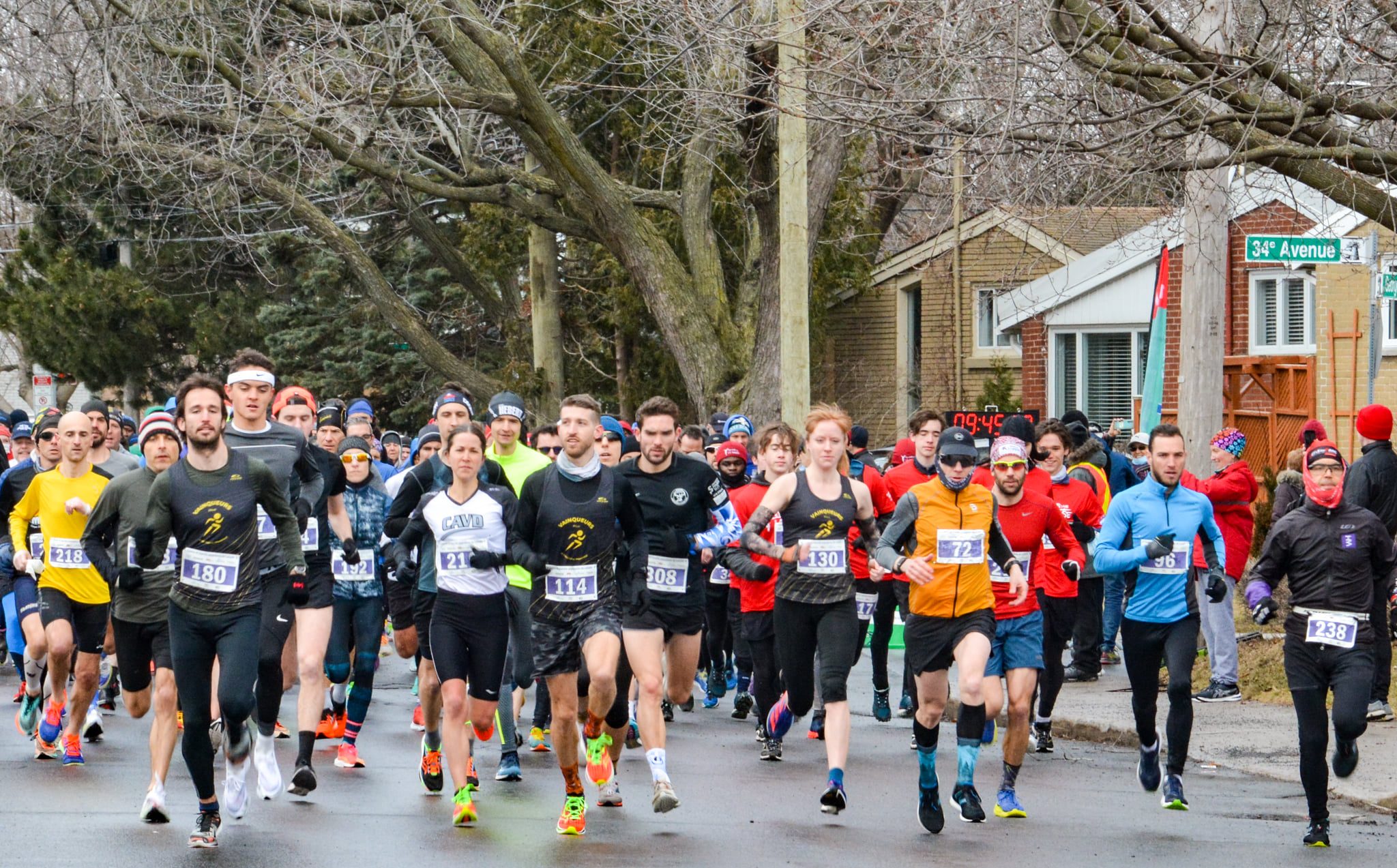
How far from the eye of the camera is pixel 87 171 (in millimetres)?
32812

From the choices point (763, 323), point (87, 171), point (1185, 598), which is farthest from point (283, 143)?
point (1185, 598)

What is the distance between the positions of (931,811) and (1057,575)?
3.44 m

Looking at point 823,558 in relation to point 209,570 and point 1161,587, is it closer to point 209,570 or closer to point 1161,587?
point 1161,587

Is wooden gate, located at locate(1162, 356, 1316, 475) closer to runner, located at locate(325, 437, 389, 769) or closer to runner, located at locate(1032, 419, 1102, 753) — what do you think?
runner, located at locate(1032, 419, 1102, 753)

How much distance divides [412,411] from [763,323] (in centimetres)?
1670

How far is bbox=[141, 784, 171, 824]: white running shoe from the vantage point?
868 cm

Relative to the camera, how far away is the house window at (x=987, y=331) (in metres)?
33.8

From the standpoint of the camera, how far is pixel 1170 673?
31.6ft

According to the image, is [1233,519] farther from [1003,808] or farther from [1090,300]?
[1090,300]

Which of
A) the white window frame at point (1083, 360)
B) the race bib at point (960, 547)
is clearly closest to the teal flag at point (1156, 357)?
the race bib at point (960, 547)

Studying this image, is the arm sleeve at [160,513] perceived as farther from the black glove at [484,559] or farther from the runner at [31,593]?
the runner at [31,593]

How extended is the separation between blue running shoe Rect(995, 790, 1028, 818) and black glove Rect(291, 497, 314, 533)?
384cm

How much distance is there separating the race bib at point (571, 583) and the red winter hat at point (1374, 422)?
5.80 m

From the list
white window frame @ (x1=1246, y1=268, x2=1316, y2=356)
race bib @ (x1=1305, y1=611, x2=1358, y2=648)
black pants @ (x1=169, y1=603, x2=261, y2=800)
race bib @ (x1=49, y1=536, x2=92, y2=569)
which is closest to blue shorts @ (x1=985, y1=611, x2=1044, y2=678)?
race bib @ (x1=1305, y1=611, x2=1358, y2=648)
